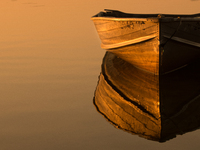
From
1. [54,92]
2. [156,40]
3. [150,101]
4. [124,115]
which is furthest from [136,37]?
[124,115]

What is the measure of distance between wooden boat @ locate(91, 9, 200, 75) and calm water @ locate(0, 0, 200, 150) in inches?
45.5

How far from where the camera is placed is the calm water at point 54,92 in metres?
6.07

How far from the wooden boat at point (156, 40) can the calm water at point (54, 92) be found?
3.80ft

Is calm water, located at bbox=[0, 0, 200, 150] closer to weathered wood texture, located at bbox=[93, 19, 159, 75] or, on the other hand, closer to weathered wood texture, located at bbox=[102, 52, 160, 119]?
weathered wood texture, located at bbox=[102, 52, 160, 119]

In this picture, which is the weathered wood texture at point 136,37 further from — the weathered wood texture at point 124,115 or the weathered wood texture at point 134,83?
the weathered wood texture at point 124,115

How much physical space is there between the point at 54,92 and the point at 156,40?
2478 mm

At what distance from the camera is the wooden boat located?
8.41 m

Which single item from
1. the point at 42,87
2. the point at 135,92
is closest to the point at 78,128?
the point at 135,92

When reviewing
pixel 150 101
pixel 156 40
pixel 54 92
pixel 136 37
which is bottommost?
pixel 54 92

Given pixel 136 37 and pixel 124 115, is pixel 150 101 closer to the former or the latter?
pixel 124 115

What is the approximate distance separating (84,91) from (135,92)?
118 cm

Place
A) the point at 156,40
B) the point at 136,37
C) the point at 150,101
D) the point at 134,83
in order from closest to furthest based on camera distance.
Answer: the point at 150,101 → the point at 156,40 → the point at 134,83 → the point at 136,37

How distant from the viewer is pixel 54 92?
8523mm

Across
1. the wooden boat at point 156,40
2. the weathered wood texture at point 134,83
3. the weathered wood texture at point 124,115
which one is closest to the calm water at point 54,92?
the weathered wood texture at point 124,115
